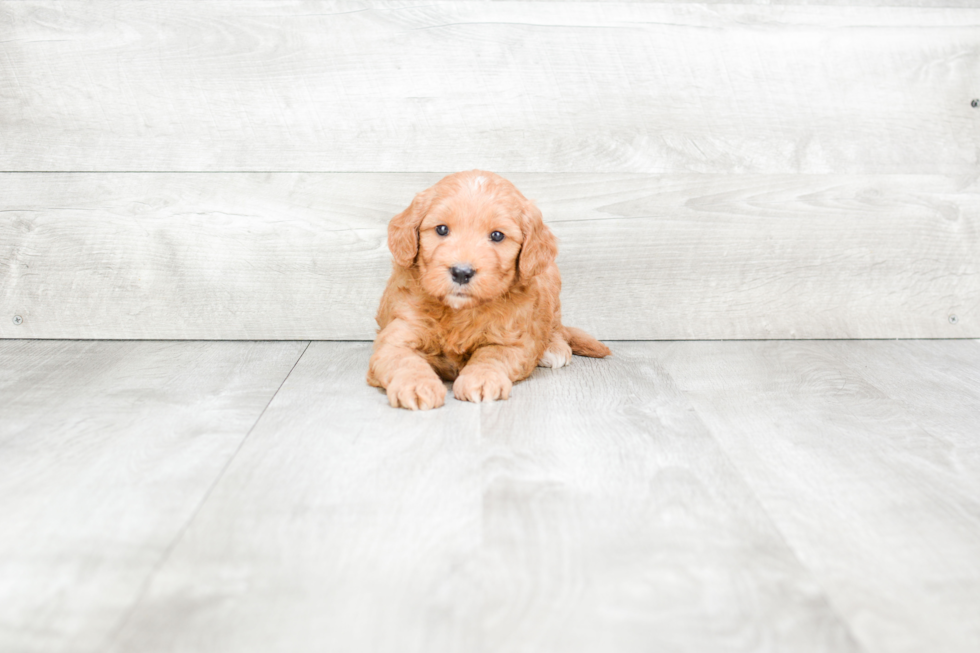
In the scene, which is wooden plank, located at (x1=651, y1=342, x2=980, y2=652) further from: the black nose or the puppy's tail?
the black nose

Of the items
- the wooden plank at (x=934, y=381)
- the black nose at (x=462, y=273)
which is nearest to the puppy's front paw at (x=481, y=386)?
the black nose at (x=462, y=273)

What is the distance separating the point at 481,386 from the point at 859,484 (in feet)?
2.91

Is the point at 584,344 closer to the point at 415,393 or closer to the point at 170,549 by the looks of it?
the point at 415,393

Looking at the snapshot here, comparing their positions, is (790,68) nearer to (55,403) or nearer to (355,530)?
(355,530)

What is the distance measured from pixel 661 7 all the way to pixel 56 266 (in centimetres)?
217

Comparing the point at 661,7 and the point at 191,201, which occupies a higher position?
the point at 661,7

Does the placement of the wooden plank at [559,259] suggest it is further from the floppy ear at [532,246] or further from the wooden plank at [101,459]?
the floppy ear at [532,246]

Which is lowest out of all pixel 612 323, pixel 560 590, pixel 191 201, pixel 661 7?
pixel 612 323

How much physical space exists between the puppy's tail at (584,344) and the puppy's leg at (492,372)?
0.33 meters

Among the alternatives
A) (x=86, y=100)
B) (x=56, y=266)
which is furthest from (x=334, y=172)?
(x=56, y=266)

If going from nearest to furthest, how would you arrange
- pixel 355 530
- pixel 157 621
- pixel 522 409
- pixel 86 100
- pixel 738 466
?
pixel 157 621 < pixel 355 530 < pixel 738 466 < pixel 522 409 < pixel 86 100

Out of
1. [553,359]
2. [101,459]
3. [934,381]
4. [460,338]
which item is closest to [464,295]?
[460,338]

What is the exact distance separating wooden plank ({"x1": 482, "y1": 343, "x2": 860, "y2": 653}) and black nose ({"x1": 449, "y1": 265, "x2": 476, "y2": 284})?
1.07ft

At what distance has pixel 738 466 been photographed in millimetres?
1667
